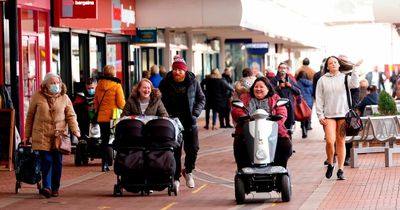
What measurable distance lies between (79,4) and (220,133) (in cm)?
799

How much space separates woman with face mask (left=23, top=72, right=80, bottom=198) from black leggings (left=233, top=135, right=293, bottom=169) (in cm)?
222

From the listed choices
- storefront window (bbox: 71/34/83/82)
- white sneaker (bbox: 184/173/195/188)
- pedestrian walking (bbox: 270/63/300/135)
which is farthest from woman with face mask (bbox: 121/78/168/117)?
storefront window (bbox: 71/34/83/82)

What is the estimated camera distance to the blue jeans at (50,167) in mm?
15242

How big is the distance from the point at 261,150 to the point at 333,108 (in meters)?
3.03

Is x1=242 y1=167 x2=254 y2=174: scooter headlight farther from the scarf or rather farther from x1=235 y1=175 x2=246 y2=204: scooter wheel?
the scarf

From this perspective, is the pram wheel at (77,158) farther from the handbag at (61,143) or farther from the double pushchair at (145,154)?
the double pushchair at (145,154)

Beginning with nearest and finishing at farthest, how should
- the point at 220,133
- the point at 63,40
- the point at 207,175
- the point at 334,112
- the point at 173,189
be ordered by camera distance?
the point at 173,189
the point at 334,112
the point at 207,175
the point at 63,40
the point at 220,133

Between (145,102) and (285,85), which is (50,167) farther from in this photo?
(285,85)

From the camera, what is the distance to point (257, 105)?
14.7 meters

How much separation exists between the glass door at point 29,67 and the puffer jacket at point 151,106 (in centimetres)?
765

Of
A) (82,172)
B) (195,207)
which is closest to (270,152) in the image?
(195,207)

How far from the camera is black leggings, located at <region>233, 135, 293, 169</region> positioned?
14.4m

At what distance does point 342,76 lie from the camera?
17.1 meters

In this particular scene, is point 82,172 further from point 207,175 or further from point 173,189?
point 173,189
